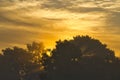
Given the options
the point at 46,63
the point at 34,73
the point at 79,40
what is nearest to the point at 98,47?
the point at 79,40

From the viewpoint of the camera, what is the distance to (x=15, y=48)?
13550 centimetres

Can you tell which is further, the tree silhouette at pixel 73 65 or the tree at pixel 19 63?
the tree at pixel 19 63

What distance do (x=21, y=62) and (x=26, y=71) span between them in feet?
10.7

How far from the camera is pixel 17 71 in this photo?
127312mm

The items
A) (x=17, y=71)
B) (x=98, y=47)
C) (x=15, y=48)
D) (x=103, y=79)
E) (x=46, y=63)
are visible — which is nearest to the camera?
(x=103, y=79)

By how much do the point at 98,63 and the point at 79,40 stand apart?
33.5 m

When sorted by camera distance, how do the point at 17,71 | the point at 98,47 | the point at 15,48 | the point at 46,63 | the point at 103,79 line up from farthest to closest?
1. the point at 15,48
2. the point at 17,71
3. the point at 98,47
4. the point at 46,63
5. the point at 103,79

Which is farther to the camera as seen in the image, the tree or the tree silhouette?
the tree

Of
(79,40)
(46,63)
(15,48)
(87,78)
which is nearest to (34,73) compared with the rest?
(15,48)

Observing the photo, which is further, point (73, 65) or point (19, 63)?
point (19, 63)

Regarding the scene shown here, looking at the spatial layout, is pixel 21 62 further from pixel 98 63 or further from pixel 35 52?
pixel 98 63

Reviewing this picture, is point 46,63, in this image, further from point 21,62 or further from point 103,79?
point 21,62

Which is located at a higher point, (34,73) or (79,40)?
(79,40)

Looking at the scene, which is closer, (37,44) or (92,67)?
(92,67)
